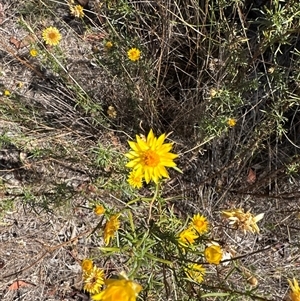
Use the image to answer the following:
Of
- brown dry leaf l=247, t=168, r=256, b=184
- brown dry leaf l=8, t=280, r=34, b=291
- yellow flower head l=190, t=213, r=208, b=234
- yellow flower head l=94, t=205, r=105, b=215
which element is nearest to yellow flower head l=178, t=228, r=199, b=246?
yellow flower head l=190, t=213, r=208, b=234

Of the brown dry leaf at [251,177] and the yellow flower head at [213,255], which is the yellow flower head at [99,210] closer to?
the yellow flower head at [213,255]

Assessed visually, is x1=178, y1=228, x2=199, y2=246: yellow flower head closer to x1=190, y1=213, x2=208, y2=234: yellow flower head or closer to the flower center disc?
x1=190, y1=213, x2=208, y2=234: yellow flower head

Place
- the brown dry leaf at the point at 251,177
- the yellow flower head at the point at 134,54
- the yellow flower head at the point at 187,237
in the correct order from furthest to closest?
the brown dry leaf at the point at 251,177 → the yellow flower head at the point at 134,54 → the yellow flower head at the point at 187,237

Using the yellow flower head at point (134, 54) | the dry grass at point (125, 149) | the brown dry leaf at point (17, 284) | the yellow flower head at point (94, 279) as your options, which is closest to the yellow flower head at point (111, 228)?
the yellow flower head at point (94, 279)

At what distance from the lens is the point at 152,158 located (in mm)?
1375

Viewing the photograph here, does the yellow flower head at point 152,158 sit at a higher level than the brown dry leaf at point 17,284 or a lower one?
higher

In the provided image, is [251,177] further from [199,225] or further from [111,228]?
[111,228]

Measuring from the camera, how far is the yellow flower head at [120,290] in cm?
100

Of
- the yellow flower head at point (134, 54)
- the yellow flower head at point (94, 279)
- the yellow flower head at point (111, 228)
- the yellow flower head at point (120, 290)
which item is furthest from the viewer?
the yellow flower head at point (134, 54)

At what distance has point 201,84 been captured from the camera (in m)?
2.35

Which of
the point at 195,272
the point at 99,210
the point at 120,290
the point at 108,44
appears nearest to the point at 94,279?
the point at 99,210

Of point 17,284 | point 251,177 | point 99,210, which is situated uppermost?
point 99,210

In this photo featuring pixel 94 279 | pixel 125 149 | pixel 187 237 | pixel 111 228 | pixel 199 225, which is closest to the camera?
pixel 111 228

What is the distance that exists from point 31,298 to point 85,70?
1.38 m
